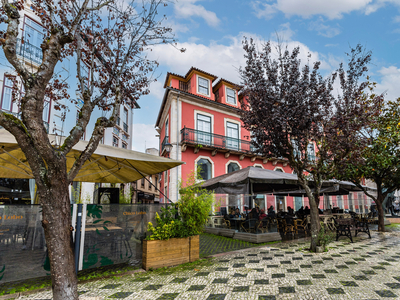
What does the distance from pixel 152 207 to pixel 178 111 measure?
38.0 ft

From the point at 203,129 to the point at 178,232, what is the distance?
12362 millimetres

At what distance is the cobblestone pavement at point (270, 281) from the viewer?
140 inches

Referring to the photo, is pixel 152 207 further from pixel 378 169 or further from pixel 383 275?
pixel 378 169

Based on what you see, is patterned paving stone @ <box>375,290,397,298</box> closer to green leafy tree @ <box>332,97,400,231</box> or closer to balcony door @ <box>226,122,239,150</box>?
green leafy tree @ <box>332,97,400,231</box>

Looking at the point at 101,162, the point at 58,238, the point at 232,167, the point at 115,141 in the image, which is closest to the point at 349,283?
the point at 58,238

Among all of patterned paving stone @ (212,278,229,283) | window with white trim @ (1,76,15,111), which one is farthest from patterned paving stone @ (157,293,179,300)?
window with white trim @ (1,76,15,111)

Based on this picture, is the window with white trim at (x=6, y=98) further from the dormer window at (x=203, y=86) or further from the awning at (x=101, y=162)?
the dormer window at (x=203, y=86)

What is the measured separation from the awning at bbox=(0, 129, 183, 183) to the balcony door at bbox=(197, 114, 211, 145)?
9.73 metres

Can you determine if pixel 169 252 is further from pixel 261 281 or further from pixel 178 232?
pixel 261 281

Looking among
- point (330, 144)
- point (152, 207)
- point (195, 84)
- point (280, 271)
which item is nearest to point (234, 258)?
point (280, 271)

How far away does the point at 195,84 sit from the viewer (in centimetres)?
1764

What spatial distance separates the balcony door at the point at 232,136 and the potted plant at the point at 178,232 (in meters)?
12.0

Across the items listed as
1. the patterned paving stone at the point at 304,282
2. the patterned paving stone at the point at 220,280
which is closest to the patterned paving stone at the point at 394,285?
the patterned paving stone at the point at 304,282

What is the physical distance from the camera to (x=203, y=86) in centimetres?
1812
